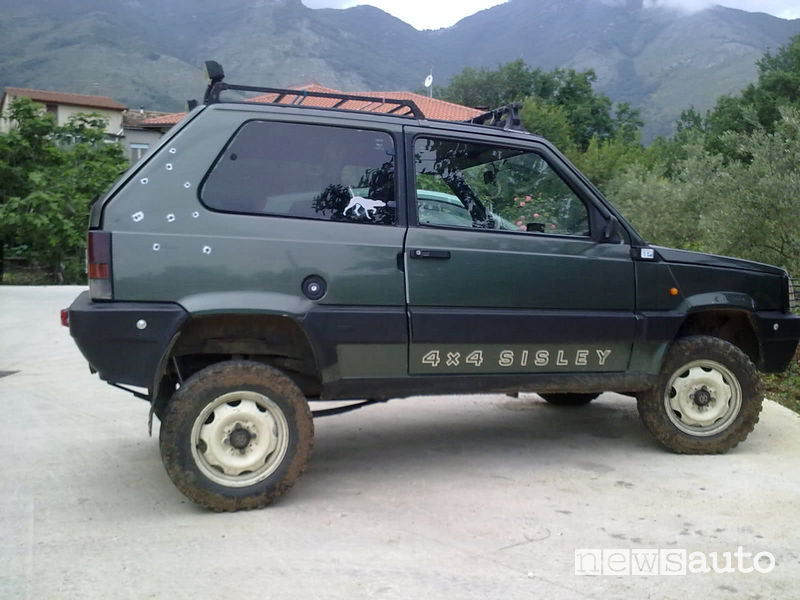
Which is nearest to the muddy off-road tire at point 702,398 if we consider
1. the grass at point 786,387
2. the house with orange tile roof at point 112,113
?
the grass at point 786,387

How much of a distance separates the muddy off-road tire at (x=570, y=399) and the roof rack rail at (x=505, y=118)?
2.48 m

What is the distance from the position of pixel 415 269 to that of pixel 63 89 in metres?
127

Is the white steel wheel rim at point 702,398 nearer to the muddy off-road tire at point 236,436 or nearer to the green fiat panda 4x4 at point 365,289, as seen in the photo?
the green fiat panda 4x4 at point 365,289

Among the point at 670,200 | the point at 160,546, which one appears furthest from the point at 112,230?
the point at 670,200

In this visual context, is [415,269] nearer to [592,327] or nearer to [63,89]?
[592,327]

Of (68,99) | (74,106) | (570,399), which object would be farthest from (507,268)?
(68,99)

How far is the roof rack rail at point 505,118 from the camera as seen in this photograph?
516 cm

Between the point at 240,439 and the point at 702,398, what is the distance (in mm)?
3086

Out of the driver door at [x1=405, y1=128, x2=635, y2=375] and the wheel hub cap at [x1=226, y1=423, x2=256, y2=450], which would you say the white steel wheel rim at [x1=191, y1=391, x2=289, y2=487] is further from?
the driver door at [x1=405, y1=128, x2=635, y2=375]

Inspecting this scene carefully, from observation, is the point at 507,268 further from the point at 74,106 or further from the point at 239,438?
the point at 74,106

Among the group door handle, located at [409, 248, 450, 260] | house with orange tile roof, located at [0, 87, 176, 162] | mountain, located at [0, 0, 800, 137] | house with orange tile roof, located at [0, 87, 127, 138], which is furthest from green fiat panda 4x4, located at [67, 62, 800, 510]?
mountain, located at [0, 0, 800, 137]

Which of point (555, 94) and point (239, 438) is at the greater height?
point (555, 94)

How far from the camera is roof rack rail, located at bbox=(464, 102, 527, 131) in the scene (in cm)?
516

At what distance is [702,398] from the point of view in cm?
512
